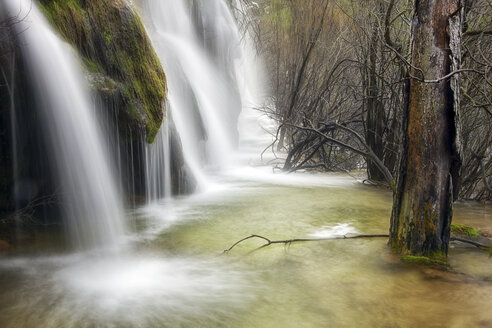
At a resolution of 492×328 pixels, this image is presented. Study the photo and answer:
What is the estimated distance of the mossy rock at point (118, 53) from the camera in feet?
14.5

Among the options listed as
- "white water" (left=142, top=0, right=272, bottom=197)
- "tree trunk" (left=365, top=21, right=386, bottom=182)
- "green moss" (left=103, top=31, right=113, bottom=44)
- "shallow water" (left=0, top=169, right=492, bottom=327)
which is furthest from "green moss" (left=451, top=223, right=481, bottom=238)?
"green moss" (left=103, top=31, right=113, bottom=44)

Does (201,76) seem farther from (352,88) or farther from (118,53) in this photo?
(118,53)

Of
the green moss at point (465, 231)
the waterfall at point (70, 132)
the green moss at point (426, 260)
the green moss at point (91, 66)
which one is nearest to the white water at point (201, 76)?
the waterfall at point (70, 132)

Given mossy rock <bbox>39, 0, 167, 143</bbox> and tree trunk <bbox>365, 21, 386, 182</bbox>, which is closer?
mossy rock <bbox>39, 0, 167, 143</bbox>

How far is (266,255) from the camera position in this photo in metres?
3.63

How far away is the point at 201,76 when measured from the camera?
12.3 metres

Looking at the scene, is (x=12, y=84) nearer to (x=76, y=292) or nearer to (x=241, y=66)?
(x=76, y=292)

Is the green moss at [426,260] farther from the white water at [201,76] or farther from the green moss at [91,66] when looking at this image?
the white water at [201,76]

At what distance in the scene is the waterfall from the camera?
3.88 m

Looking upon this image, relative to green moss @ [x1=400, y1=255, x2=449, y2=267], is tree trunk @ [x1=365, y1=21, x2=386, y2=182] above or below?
above

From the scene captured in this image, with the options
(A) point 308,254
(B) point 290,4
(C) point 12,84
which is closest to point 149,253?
(A) point 308,254

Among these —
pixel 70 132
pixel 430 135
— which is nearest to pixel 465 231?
pixel 430 135

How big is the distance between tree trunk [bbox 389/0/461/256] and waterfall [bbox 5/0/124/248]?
3.19 metres

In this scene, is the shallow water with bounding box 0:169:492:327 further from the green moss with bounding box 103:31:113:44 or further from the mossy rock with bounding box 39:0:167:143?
the green moss with bounding box 103:31:113:44
